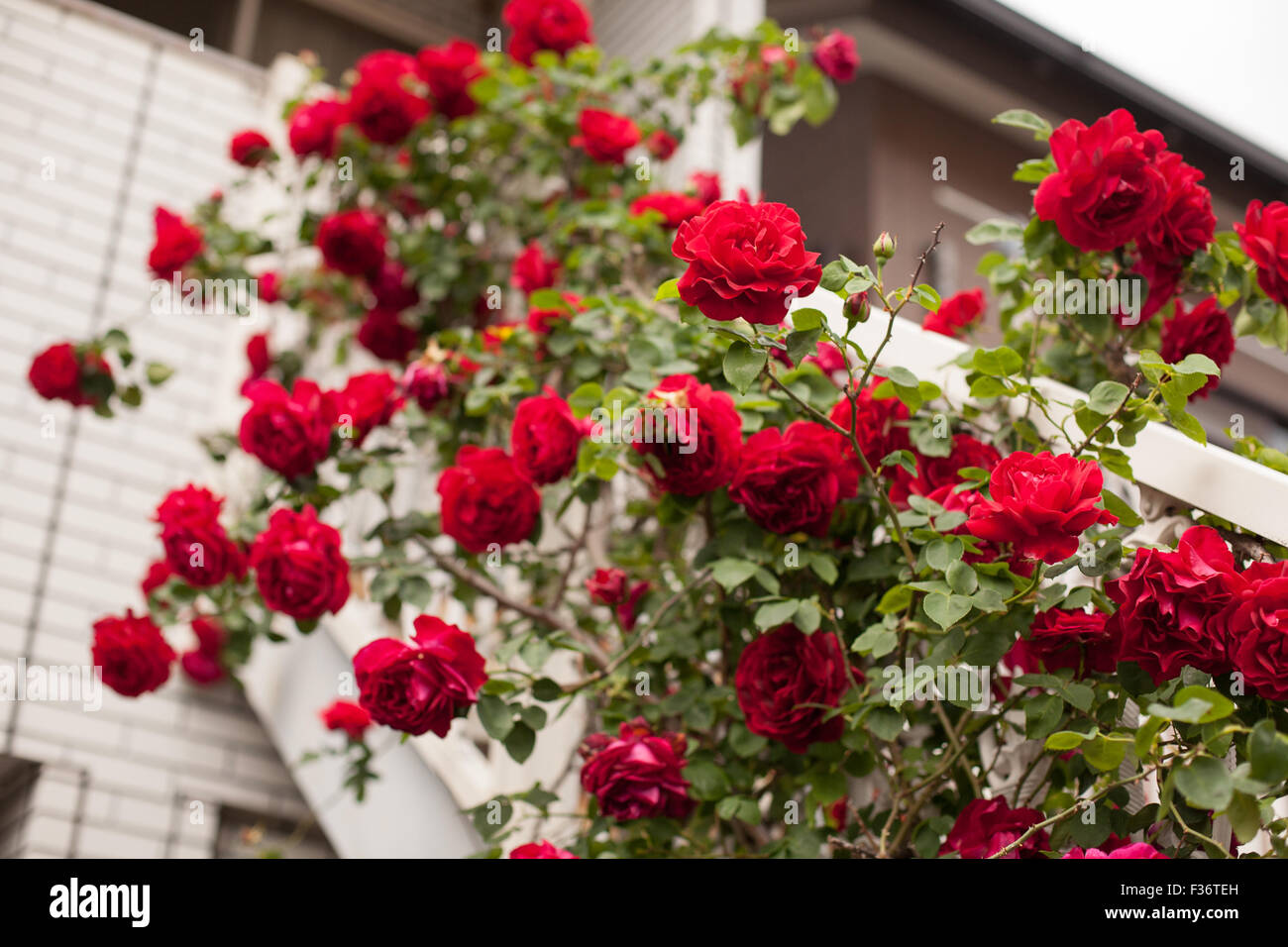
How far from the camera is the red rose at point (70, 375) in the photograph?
235 cm

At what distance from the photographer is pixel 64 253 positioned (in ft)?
11.6

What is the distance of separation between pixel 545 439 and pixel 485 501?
0.14 metres

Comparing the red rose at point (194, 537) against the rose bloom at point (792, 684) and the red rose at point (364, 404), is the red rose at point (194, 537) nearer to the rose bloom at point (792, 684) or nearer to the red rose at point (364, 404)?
the red rose at point (364, 404)

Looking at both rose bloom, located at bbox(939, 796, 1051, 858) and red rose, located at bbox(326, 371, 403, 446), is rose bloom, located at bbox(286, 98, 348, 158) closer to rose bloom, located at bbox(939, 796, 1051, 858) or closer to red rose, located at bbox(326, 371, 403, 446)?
red rose, located at bbox(326, 371, 403, 446)

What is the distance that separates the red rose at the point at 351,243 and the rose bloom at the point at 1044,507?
1.90 meters

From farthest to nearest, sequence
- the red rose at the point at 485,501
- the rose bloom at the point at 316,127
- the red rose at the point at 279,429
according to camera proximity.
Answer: the rose bloom at the point at 316,127 < the red rose at the point at 279,429 < the red rose at the point at 485,501

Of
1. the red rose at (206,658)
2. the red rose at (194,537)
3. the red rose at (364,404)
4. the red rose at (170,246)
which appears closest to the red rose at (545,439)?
the red rose at (364,404)

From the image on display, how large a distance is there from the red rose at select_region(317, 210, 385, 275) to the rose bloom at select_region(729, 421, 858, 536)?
1.51 m

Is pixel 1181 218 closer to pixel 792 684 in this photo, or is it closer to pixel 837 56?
pixel 792 684

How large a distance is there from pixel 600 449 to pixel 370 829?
139 centimetres

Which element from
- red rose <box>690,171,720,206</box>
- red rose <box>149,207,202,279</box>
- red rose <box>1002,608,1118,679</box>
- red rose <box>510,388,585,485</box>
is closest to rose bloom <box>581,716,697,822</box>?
red rose <box>510,388,585,485</box>

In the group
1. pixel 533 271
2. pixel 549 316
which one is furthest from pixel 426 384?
pixel 533 271

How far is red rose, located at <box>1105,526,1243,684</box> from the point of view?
1.14 metres
